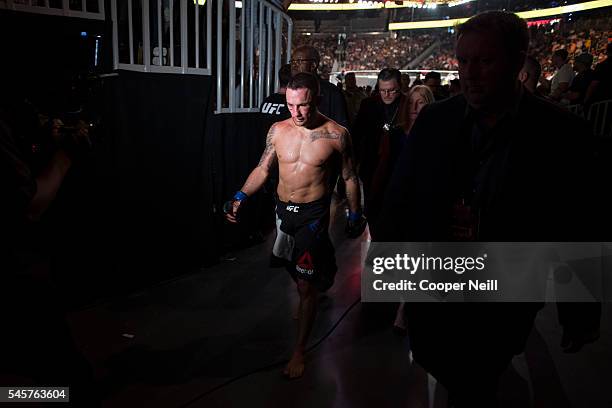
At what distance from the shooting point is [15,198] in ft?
5.43

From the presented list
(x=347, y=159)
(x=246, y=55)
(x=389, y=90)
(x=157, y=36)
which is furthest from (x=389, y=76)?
(x=246, y=55)

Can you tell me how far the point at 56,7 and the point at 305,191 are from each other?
2.31m

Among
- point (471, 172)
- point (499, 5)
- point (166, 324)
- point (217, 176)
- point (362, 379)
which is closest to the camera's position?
point (471, 172)

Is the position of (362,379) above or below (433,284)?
below

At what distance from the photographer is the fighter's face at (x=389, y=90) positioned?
14.5 feet

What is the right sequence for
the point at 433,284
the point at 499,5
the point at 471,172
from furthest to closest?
the point at 499,5
the point at 433,284
the point at 471,172

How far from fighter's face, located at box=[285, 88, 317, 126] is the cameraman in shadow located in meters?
1.57

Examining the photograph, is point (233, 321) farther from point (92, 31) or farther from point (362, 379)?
point (92, 31)

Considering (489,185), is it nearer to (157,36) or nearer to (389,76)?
(389,76)

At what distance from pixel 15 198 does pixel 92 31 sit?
2.22 m

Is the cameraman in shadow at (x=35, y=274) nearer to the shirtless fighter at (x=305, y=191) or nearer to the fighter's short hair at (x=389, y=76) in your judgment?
the shirtless fighter at (x=305, y=191)

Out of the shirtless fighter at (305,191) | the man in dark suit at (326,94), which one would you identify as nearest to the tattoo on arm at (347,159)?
the shirtless fighter at (305,191)

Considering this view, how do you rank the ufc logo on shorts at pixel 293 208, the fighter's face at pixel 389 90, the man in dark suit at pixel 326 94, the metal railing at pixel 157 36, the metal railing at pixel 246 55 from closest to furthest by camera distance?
the ufc logo on shorts at pixel 293 208, the metal railing at pixel 157 36, the fighter's face at pixel 389 90, the man in dark suit at pixel 326 94, the metal railing at pixel 246 55

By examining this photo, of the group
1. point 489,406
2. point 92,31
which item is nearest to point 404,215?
point 489,406
